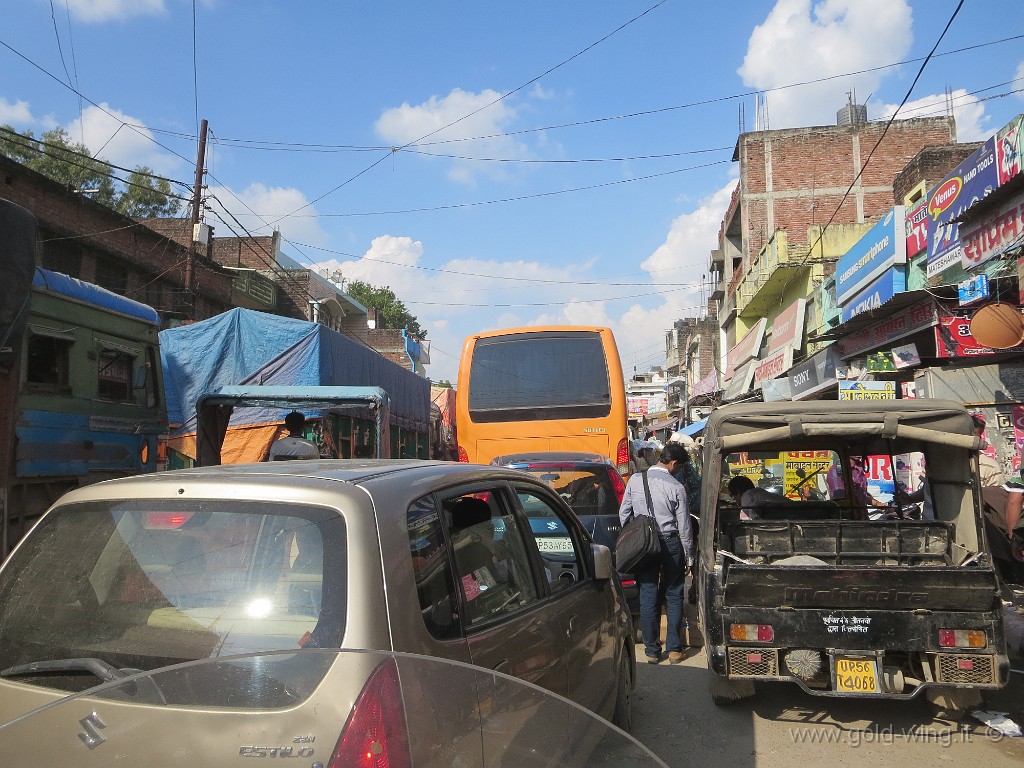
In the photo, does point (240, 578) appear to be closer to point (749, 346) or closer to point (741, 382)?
point (741, 382)

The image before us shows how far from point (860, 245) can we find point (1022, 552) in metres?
8.68

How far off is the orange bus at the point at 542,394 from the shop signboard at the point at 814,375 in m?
6.16

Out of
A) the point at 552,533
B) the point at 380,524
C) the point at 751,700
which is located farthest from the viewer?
the point at 552,533

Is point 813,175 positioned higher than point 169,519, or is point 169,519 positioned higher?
point 813,175

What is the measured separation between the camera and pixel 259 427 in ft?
45.1

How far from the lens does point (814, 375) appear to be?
642 inches

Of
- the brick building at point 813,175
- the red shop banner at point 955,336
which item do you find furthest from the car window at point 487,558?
the brick building at point 813,175

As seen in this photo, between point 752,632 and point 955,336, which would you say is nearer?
point 752,632

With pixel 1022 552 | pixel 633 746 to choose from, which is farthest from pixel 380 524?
pixel 1022 552

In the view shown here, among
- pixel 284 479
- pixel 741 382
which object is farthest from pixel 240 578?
pixel 741 382

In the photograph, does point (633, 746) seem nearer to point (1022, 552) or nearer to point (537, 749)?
point (537, 749)

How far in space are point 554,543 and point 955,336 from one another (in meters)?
7.48

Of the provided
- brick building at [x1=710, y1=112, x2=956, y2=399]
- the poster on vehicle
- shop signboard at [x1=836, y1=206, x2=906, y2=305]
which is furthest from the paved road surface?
brick building at [x1=710, y1=112, x2=956, y2=399]

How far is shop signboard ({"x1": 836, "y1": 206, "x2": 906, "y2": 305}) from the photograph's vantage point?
11.8m
